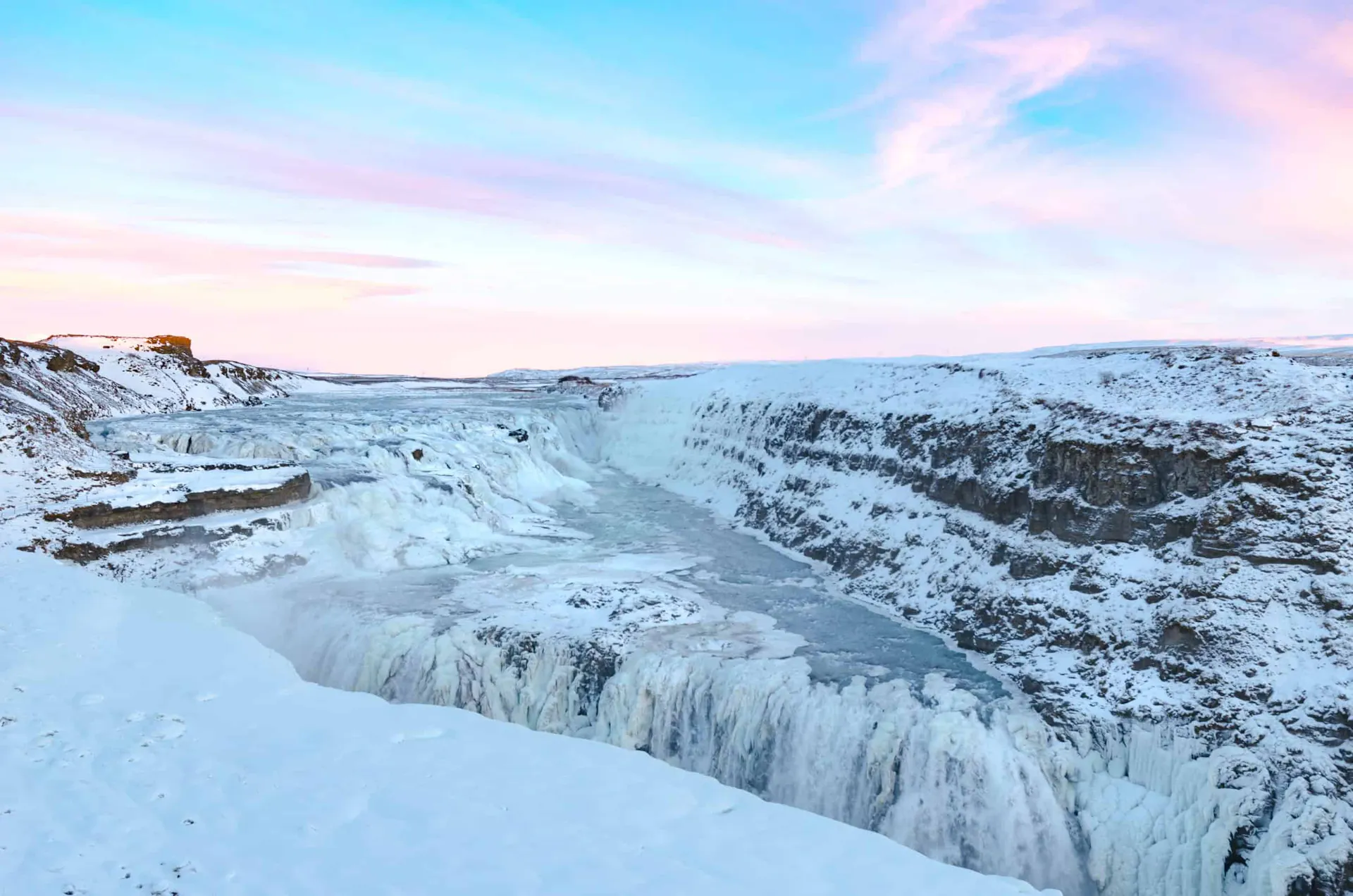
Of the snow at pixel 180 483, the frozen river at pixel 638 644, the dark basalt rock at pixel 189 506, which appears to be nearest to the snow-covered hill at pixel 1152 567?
the frozen river at pixel 638 644

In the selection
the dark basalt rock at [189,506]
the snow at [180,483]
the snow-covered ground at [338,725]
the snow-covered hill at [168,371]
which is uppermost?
the snow-covered hill at [168,371]

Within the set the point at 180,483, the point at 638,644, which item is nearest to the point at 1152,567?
the point at 638,644

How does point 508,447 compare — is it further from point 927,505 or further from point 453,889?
point 453,889

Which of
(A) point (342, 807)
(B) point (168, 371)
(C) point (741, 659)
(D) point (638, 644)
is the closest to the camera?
(A) point (342, 807)

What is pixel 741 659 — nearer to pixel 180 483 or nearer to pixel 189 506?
pixel 189 506

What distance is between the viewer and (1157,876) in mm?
9891

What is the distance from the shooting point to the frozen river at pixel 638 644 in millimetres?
11133

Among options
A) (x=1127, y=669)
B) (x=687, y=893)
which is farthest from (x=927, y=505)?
(x=687, y=893)

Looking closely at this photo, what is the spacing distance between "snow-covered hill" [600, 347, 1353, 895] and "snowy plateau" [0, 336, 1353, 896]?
55mm

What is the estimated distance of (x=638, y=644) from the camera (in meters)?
14.0

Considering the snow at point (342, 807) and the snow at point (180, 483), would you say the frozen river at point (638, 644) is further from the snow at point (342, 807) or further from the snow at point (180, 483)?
the snow at point (342, 807)

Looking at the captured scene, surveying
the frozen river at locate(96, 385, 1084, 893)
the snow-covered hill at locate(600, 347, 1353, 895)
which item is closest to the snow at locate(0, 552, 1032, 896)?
the frozen river at locate(96, 385, 1084, 893)

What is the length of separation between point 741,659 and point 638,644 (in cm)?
174

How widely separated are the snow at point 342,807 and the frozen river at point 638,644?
13.3 feet
